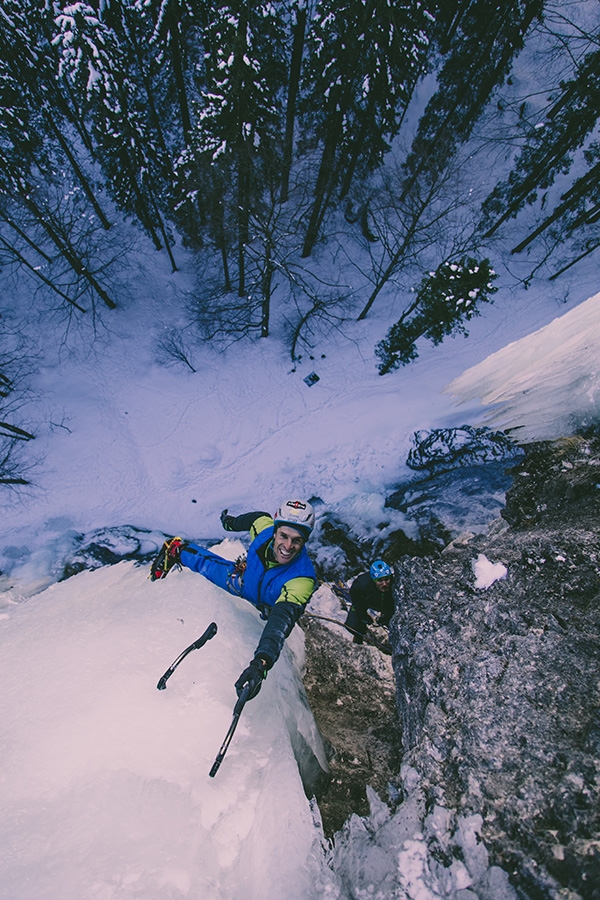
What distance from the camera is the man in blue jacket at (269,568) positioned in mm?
3736

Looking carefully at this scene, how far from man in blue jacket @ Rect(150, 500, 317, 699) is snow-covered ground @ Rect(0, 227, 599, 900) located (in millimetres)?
277

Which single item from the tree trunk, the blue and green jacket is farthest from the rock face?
the tree trunk

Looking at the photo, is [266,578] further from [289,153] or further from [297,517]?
[289,153]

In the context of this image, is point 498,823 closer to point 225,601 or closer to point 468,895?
point 468,895

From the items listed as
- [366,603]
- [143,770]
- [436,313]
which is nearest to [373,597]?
[366,603]

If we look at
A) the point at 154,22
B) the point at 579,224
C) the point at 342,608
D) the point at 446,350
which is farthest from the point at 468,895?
the point at 579,224

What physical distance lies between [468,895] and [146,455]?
1231 centimetres

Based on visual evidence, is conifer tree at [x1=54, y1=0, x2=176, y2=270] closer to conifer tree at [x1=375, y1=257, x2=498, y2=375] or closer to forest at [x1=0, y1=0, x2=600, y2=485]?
forest at [x1=0, y1=0, x2=600, y2=485]

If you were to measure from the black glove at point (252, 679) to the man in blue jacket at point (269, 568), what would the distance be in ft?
0.03

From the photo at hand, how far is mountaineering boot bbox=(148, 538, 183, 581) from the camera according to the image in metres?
4.98

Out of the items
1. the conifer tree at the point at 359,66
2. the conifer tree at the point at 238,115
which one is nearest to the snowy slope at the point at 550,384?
the conifer tree at the point at 238,115

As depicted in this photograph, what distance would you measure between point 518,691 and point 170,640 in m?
3.15

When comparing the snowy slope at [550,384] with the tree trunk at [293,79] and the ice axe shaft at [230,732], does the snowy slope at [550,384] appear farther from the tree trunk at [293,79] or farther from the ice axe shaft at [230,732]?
the tree trunk at [293,79]

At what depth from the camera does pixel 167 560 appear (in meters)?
5.03
